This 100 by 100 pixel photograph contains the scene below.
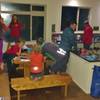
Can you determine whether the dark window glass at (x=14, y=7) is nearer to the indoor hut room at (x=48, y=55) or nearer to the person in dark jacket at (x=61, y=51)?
the indoor hut room at (x=48, y=55)

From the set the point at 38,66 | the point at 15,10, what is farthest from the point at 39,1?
the point at 38,66

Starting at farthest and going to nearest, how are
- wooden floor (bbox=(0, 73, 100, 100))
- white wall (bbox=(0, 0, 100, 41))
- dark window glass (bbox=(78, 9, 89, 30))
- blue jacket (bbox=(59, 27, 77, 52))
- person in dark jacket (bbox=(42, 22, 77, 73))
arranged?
1. dark window glass (bbox=(78, 9, 89, 30))
2. white wall (bbox=(0, 0, 100, 41))
3. blue jacket (bbox=(59, 27, 77, 52))
4. person in dark jacket (bbox=(42, 22, 77, 73))
5. wooden floor (bbox=(0, 73, 100, 100))

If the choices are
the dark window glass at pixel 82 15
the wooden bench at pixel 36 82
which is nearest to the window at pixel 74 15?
the dark window glass at pixel 82 15

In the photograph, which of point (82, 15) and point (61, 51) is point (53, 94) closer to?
point (61, 51)

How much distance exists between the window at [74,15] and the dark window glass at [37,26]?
3.19ft

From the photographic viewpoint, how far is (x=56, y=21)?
7.84 m

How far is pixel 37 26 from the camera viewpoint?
8.17 meters

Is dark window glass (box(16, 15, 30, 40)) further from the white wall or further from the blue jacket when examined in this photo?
the blue jacket

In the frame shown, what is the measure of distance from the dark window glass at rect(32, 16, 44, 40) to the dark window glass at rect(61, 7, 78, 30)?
0.98 meters

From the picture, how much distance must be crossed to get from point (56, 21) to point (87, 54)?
11.5 feet

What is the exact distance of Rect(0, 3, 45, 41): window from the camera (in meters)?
7.37

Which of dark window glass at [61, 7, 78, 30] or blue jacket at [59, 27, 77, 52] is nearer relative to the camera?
blue jacket at [59, 27, 77, 52]

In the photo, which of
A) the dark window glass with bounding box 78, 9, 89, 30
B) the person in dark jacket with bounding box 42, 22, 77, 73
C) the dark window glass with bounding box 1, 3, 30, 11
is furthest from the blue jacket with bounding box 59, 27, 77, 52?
the dark window glass with bounding box 78, 9, 89, 30

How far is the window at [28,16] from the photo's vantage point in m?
7.37
